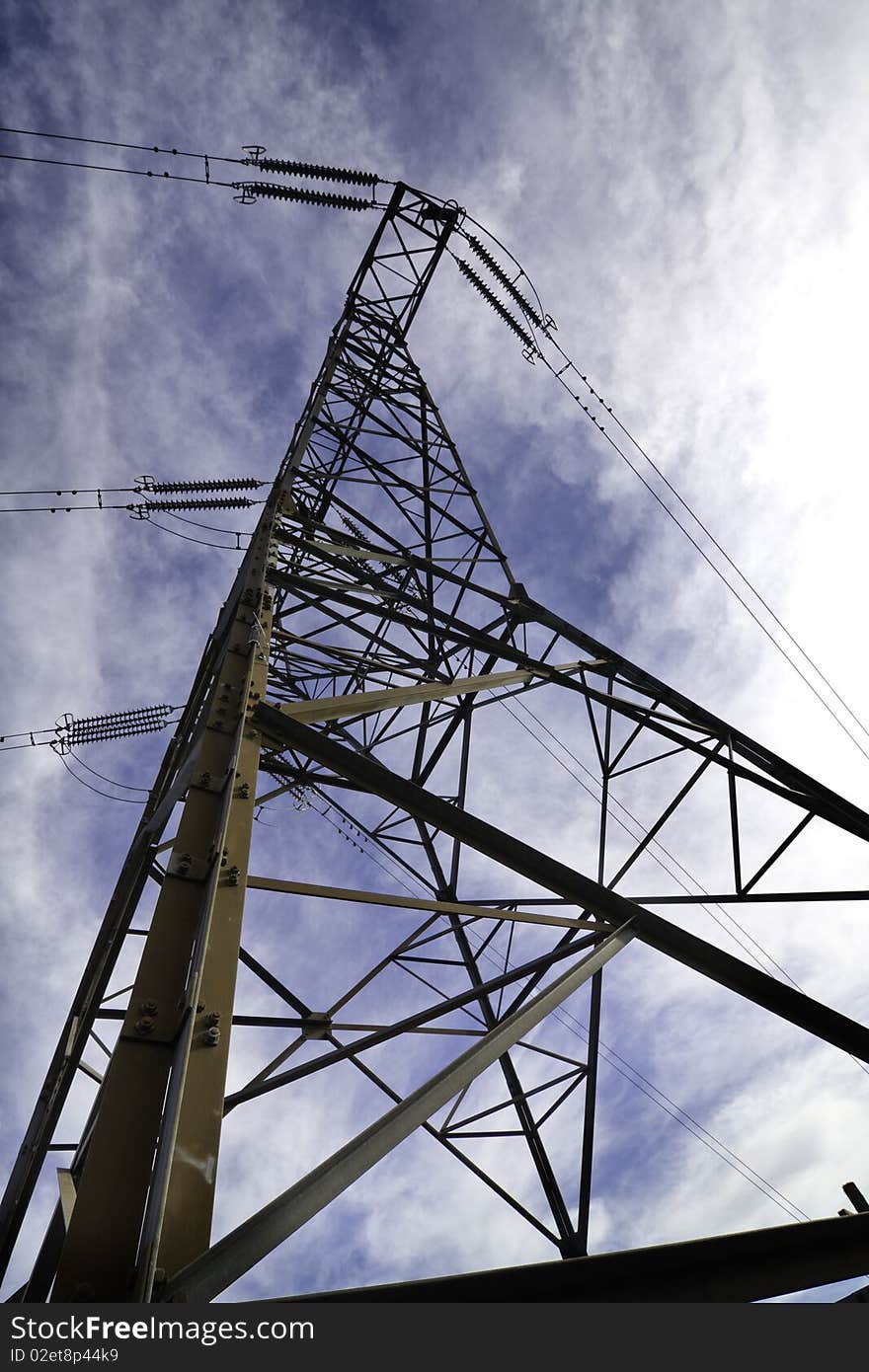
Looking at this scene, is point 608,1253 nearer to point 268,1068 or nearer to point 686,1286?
point 686,1286

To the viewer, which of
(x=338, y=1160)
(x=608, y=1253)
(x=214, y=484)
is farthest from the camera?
(x=214, y=484)

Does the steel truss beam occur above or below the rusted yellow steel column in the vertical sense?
below

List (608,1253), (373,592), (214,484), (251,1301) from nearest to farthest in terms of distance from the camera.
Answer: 1. (251,1301)
2. (608,1253)
3. (373,592)
4. (214,484)

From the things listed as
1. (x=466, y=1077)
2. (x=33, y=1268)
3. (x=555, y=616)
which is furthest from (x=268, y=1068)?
(x=555, y=616)

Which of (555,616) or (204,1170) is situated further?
(555,616)

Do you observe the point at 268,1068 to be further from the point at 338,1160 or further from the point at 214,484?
the point at 214,484

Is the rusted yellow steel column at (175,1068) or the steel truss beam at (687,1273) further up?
the rusted yellow steel column at (175,1068)

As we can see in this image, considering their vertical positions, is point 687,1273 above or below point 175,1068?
below

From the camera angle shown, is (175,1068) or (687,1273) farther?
(175,1068)

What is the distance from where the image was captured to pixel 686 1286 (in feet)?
6.97

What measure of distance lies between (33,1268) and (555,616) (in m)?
7.45

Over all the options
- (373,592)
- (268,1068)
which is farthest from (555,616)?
(268,1068)
